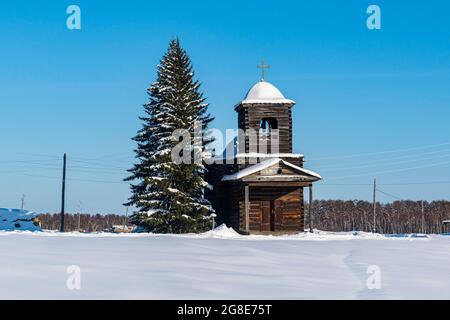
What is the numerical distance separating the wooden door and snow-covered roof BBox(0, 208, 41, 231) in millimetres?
29629

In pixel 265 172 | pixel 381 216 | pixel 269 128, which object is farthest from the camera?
pixel 381 216

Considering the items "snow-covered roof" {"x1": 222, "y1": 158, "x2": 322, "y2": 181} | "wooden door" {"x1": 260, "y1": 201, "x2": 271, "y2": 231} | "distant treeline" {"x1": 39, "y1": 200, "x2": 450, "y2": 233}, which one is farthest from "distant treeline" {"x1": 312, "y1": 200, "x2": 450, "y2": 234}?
"snow-covered roof" {"x1": 222, "y1": 158, "x2": 322, "y2": 181}

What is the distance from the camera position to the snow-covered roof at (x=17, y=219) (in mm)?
56344

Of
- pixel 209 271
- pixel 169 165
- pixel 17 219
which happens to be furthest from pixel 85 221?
pixel 209 271

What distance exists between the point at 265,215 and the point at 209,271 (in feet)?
71.7

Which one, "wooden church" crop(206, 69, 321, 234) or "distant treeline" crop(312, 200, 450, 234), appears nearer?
"wooden church" crop(206, 69, 321, 234)

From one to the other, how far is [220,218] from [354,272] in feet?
84.7

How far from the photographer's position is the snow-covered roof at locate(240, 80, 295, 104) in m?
36.1

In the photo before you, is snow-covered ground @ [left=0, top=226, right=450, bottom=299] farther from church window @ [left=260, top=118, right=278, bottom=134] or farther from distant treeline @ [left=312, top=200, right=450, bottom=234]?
distant treeline @ [left=312, top=200, right=450, bottom=234]

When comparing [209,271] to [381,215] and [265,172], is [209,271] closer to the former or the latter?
[265,172]

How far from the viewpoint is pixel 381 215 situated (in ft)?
441

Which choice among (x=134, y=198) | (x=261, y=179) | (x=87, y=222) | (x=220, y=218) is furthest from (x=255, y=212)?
(x=87, y=222)
